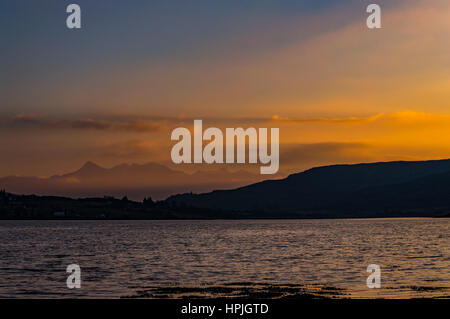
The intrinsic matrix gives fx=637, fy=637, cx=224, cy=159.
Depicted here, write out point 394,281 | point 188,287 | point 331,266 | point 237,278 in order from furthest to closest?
point 331,266 < point 237,278 < point 394,281 < point 188,287

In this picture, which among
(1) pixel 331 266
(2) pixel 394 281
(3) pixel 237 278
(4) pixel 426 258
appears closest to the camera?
(2) pixel 394 281

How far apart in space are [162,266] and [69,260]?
69.3 feet

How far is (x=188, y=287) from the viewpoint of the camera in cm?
5772
